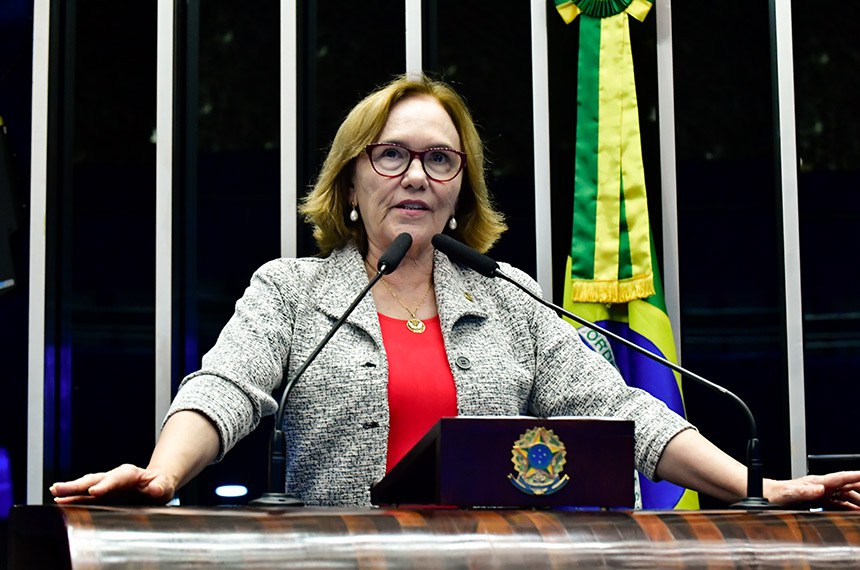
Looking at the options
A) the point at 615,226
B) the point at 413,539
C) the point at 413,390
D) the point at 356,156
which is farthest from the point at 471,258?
the point at 615,226

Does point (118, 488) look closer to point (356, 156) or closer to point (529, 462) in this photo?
point (529, 462)

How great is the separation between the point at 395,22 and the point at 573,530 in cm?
201

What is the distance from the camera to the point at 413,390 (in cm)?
202

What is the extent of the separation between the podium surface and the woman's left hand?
0.33m

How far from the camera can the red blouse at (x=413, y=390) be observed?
2.01 meters

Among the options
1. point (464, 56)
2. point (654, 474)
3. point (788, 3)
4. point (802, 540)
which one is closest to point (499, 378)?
point (654, 474)

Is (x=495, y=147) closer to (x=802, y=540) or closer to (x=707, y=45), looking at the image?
(x=707, y=45)

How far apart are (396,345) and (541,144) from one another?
954mm

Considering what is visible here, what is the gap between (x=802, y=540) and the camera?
1.21 meters

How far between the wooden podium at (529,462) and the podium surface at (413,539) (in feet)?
0.24

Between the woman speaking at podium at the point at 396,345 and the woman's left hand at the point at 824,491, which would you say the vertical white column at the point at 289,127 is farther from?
the woman's left hand at the point at 824,491

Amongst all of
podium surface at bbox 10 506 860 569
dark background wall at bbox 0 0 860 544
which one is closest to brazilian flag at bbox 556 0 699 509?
dark background wall at bbox 0 0 860 544

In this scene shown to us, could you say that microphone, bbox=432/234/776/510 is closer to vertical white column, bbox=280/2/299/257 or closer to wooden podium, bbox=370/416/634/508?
wooden podium, bbox=370/416/634/508

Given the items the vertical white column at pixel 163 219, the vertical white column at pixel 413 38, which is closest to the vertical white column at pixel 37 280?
the vertical white column at pixel 163 219
